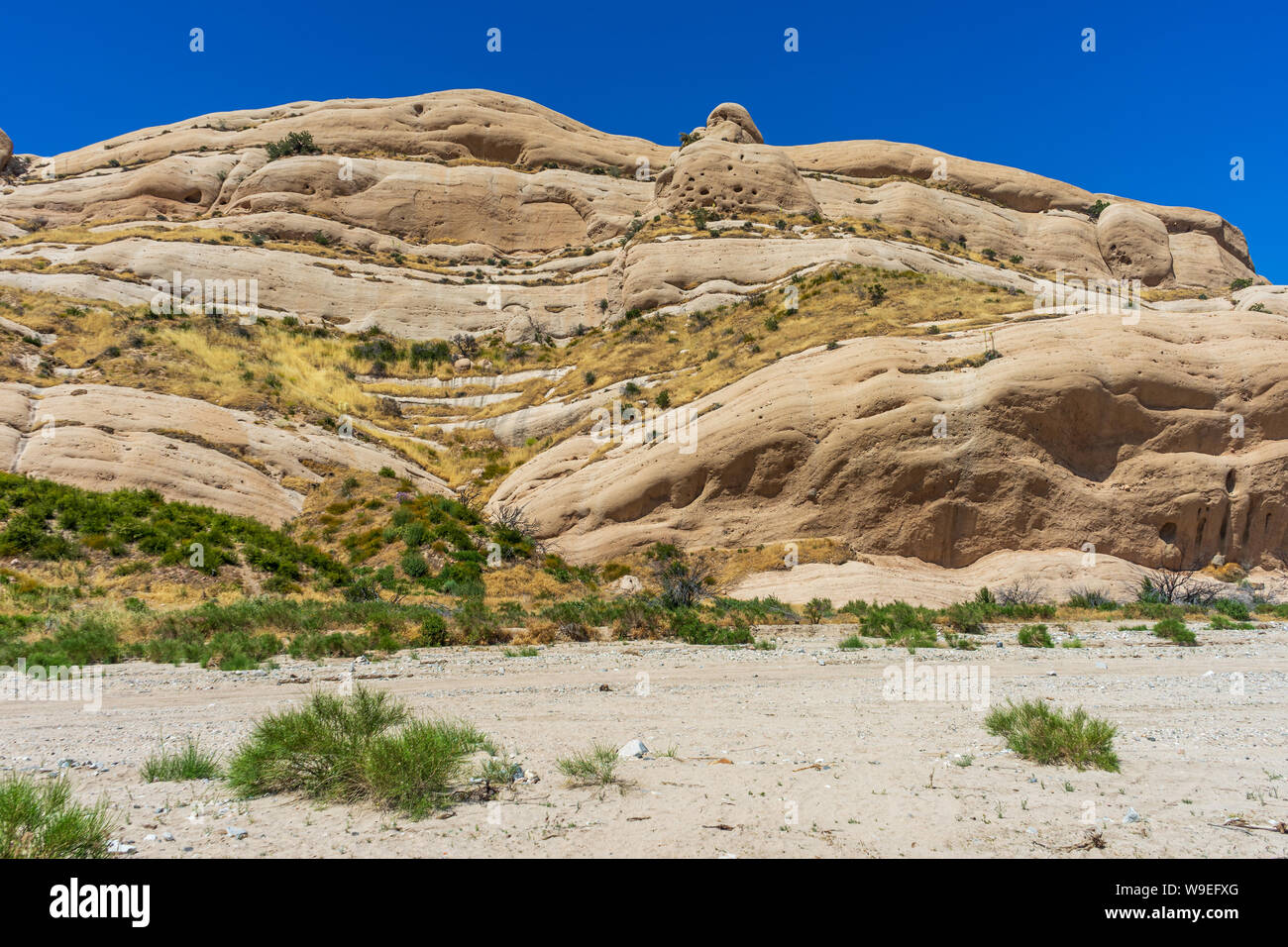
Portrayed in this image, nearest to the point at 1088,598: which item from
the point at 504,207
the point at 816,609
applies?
→ the point at 816,609

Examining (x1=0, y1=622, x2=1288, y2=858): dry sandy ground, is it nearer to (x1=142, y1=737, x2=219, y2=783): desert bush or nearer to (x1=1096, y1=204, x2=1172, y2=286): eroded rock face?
(x1=142, y1=737, x2=219, y2=783): desert bush

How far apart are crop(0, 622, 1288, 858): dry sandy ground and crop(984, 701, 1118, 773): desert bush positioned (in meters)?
0.13

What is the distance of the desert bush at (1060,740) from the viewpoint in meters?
5.61

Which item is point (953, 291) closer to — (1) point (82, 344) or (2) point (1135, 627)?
(2) point (1135, 627)

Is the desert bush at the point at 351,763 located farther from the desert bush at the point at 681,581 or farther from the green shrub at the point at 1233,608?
the green shrub at the point at 1233,608

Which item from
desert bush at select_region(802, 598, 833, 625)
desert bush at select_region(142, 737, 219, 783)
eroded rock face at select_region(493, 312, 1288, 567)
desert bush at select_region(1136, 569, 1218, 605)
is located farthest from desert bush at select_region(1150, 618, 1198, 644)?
desert bush at select_region(142, 737, 219, 783)

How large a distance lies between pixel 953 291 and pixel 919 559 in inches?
594

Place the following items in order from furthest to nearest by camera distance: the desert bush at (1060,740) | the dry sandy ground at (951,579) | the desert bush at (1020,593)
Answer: the dry sandy ground at (951,579) → the desert bush at (1020,593) → the desert bush at (1060,740)

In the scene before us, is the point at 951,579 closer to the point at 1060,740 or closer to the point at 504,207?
the point at 1060,740

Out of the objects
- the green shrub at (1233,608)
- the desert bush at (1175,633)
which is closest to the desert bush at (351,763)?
the desert bush at (1175,633)

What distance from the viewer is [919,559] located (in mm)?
21516

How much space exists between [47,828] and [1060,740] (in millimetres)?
6705

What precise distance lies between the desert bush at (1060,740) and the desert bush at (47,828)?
6.35m
